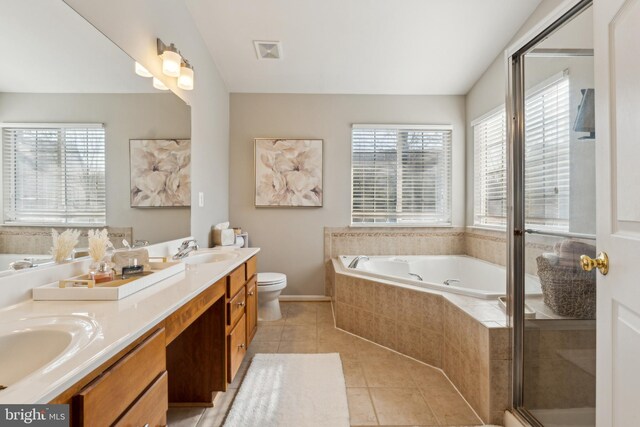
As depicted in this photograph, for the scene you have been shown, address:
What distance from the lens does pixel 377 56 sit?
2898 mm

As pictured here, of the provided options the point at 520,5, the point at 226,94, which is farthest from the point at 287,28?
the point at 520,5

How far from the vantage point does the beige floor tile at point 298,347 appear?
2.28m

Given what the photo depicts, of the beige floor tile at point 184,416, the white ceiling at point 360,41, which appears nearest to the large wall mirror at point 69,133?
the beige floor tile at point 184,416

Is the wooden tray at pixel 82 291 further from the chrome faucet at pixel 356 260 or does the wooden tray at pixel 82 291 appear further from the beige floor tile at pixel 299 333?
the chrome faucet at pixel 356 260

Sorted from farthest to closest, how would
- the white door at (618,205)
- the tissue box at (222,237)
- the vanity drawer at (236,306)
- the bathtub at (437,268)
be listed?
the bathtub at (437,268) → the tissue box at (222,237) → the vanity drawer at (236,306) → the white door at (618,205)

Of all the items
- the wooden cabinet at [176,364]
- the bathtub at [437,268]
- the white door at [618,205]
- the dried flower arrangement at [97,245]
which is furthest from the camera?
the bathtub at [437,268]

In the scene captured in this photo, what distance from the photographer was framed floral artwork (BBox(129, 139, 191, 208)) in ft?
5.21

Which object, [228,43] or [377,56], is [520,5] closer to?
[377,56]

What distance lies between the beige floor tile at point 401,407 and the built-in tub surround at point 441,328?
28cm

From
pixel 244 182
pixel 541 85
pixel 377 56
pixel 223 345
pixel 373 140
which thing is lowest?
pixel 223 345

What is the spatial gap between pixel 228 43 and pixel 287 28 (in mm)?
588

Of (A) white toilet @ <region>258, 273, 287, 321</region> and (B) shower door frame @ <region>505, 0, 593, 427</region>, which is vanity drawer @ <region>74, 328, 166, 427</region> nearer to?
(B) shower door frame @ <region>505, 0, 593, 427</region>

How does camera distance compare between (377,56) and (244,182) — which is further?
(244,182)

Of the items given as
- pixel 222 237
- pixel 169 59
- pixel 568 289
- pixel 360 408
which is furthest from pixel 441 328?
pixel 169 59
